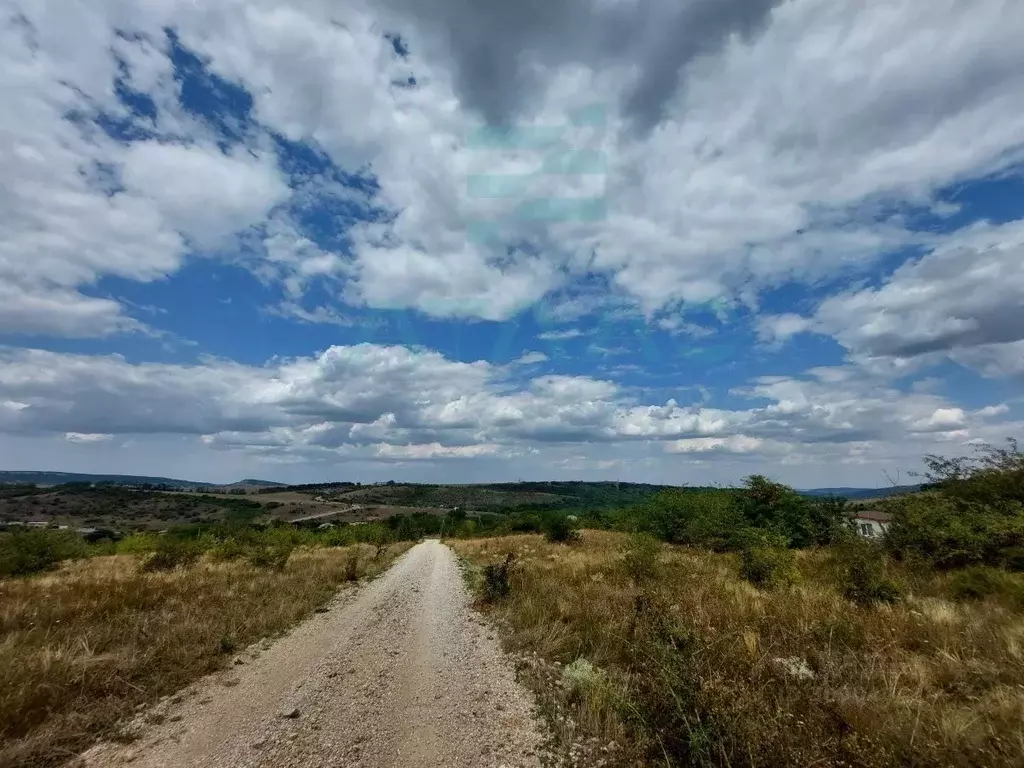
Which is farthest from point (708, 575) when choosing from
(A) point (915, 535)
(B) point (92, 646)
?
(B) point (92, 646)

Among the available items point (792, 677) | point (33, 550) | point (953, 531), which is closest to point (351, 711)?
point (792, 677)

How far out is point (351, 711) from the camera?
22.5 feet

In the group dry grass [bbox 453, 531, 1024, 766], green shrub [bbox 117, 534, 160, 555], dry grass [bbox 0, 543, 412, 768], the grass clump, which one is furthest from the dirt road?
green shrub [bbox 117, 534, 160, 555]

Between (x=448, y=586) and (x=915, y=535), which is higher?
(x=915, y=535)

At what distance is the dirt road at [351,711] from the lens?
18.6 feet

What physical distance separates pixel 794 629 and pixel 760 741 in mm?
5015

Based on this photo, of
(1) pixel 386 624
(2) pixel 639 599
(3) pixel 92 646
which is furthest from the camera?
(1) pixel 386 624

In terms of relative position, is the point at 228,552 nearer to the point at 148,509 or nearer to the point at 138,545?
the point at 138,545

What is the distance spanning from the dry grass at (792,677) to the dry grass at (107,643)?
5905 mm

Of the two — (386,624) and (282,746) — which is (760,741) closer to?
(282,746)

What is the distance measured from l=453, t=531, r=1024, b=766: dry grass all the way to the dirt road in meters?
1.06

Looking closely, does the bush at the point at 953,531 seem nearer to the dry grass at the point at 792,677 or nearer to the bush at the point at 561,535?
the dry grass at the point at 792,677

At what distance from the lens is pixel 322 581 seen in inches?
717

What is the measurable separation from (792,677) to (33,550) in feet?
108
